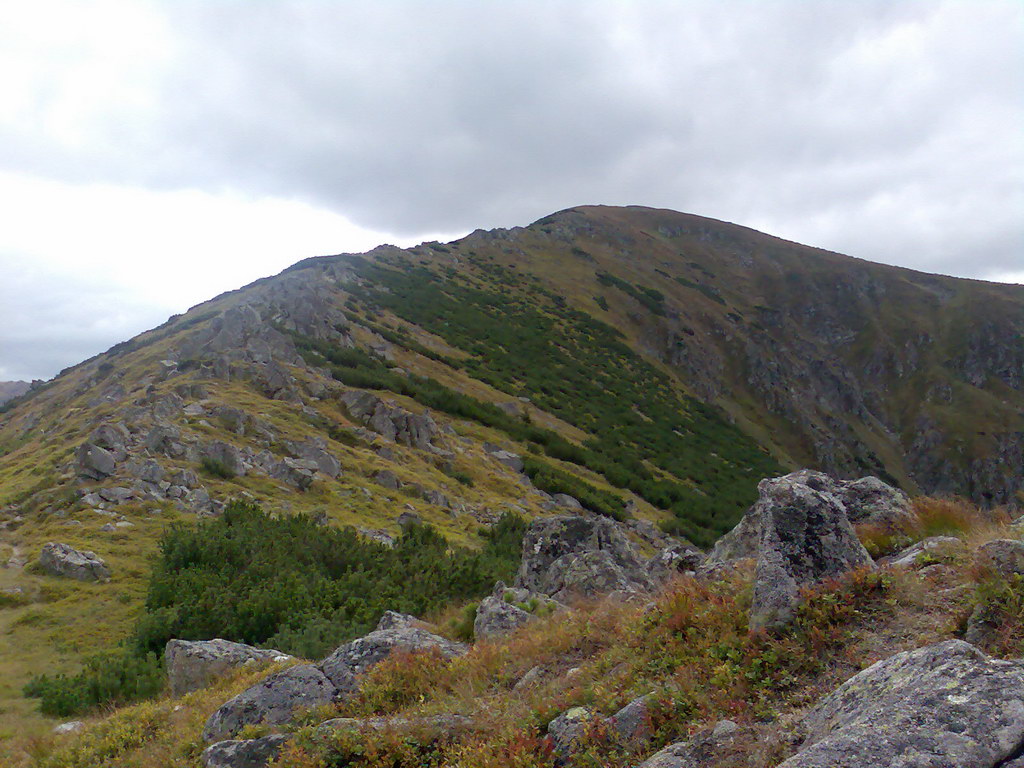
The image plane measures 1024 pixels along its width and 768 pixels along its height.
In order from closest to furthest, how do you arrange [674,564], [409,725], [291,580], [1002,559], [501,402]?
[1002,559] < [409,725] < [674,564] < [291,580] < [501,402]

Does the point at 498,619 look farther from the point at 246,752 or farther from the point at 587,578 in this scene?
the point at 246,752

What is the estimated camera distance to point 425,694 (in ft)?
18.7

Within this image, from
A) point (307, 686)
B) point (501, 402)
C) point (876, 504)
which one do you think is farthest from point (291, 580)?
point (501, 402)

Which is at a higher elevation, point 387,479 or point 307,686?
point 387,479

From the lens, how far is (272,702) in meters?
5.80

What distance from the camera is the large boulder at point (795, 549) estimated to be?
4.78m

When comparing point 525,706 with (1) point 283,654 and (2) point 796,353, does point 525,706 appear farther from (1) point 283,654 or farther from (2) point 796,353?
(2) point 796,353

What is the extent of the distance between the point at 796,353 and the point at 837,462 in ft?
76.4

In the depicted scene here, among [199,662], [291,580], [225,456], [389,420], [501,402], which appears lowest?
[199,662]

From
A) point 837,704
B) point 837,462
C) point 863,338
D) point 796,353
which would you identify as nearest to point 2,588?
point 837,704

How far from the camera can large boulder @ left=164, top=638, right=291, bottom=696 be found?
7.34 m

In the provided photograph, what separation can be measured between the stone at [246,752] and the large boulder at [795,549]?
4071 millimetres

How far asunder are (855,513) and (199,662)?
8.12 m

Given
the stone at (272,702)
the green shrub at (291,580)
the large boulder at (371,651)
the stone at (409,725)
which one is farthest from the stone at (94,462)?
the stone at (409,725)
